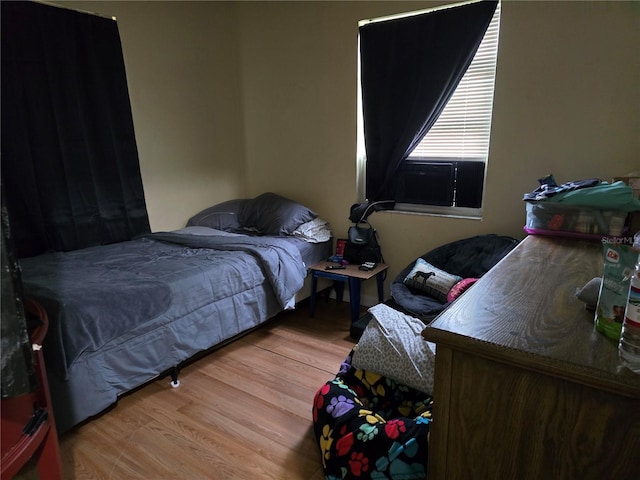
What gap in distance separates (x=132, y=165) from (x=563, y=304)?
3052 mm

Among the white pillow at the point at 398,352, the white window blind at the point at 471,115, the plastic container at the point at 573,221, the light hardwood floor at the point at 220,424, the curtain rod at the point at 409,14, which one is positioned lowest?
the light hardwood floor at the point at 220,424

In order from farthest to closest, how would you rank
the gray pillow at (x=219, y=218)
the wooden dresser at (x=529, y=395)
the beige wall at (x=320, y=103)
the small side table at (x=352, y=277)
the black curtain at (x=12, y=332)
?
the gray pillow at (x=219, y=218)
the small side table at (x=352, y=277)
the beige wall at (x=320, y=103)
the wooden dresser at (x=529, y=395)
the black curtain at (x=12, y=332)

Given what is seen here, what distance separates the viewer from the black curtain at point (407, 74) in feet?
8.53

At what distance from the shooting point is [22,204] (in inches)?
101

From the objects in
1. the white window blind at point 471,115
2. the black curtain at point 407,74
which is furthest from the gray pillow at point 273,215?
the white window blind at point 471,115

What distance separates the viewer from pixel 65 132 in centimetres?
270

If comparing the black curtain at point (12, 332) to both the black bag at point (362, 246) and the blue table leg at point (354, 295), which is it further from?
the black bag at point (362, 246)

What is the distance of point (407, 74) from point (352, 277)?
5.06 feet

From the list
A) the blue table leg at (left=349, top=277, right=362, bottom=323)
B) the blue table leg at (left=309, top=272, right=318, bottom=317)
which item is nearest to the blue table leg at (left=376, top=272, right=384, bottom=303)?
the blue table leg at (left=349, top=277, right=362, bottom=323)

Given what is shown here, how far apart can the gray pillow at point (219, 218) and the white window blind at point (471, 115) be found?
1.79m

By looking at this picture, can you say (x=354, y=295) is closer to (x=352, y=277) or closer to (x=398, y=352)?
(x=352, y=277)

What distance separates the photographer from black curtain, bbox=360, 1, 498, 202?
102 inches

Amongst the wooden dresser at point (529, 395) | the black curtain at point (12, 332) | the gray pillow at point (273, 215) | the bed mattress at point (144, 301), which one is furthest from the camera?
the gray pillow at point (273, 215)

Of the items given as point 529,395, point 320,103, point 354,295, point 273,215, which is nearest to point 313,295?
point 354,295
